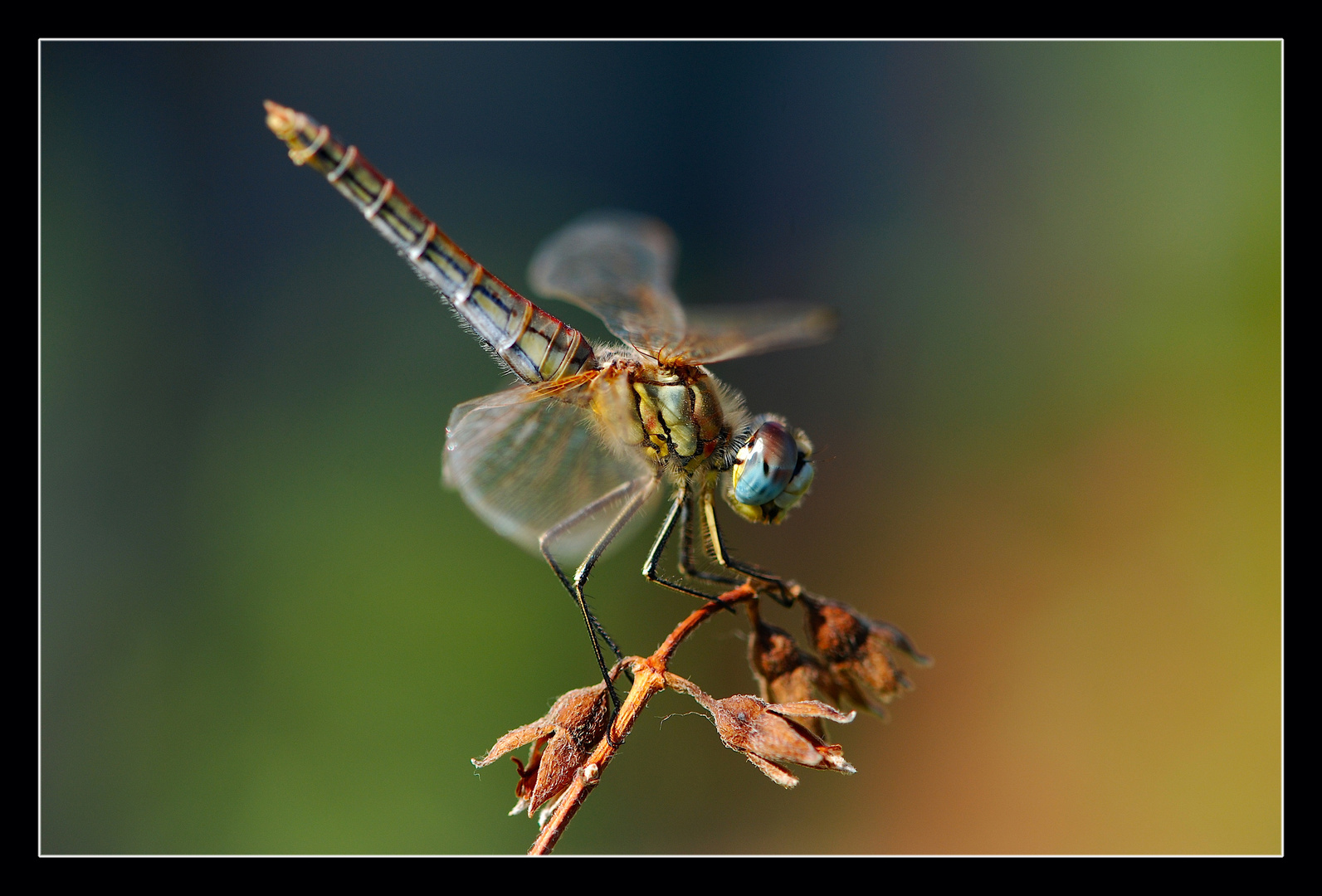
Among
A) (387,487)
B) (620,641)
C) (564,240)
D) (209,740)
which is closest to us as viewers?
(564,240)

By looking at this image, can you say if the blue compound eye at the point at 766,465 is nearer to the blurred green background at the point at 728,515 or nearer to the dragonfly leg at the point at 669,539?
the dragonfly leg at the point at 669,539

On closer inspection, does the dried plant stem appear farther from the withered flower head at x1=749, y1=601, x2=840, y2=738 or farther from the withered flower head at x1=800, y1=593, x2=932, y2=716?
the withered flower head at x1=800, y1=593, x2=932, y2=716

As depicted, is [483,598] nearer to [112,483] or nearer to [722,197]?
[112,483]

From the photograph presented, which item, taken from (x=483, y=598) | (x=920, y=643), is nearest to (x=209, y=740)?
(x=483, y=598)

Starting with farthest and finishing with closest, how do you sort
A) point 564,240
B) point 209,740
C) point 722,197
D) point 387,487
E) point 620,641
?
point 722,197 < point 387,487 < point 620,641 < point 209,740 < point 564,240

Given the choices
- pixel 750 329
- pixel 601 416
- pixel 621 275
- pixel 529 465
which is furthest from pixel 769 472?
pixel 621 275

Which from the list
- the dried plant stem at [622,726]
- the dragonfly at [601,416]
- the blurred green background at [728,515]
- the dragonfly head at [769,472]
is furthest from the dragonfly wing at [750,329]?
the blurred green background at [728,515]

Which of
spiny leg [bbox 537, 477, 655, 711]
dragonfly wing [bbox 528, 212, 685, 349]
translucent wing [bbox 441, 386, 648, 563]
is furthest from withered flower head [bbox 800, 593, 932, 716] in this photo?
dragonfly wing [bbox 528, 212, 685, 349]
